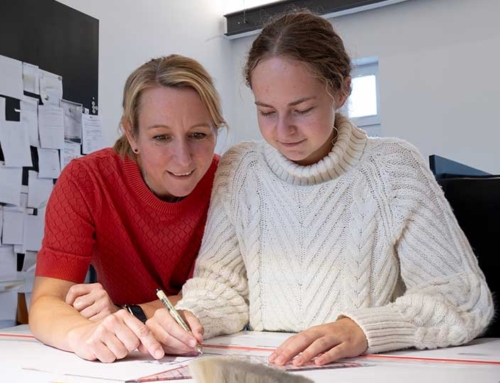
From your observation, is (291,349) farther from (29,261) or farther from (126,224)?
(29,261)

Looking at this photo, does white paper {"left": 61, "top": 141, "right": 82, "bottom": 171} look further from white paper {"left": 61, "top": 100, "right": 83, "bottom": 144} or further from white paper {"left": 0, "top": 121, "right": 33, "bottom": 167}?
white paper {"left": 0, "top": 121, "right": 33, "bottom": 167}

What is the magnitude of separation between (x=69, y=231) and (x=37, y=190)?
1024mm

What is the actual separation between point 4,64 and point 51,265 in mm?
1130

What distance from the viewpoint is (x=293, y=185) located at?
1.17 meters

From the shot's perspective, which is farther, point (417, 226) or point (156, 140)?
point (156, 140)

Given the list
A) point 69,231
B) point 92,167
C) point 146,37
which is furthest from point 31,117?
point 69,231

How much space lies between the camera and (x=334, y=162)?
1.11 meters

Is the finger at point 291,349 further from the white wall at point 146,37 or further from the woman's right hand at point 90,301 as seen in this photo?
the white wall at point 146,37

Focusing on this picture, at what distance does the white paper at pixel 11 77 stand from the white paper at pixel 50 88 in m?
0.10

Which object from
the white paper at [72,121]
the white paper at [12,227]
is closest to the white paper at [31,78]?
the white paper at [72,121]

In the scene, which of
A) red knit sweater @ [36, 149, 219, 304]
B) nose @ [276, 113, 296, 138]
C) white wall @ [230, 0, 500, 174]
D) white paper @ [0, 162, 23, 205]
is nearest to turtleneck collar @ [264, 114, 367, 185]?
nose @ [276, 113, 296, 138]

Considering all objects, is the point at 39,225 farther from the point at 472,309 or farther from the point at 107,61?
the point at 472,309

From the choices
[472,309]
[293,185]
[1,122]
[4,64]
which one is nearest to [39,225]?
[1,122]

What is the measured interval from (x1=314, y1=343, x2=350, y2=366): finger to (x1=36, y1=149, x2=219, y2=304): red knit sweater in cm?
55
